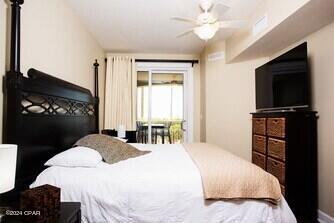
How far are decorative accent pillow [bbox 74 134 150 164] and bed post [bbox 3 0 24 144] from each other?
0.77 meters

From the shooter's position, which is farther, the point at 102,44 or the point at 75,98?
the point at 102,44

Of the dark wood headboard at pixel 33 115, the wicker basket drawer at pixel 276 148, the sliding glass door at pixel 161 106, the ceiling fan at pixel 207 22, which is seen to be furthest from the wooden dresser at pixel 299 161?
the sliding glass door at pixel 161 106

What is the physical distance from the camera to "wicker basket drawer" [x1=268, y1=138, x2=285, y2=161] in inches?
105

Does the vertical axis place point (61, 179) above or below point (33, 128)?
below

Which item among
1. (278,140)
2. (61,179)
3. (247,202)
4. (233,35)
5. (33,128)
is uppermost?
(233,35)

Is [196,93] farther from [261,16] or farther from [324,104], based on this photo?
[324,104]

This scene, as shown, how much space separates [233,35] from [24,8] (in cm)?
309

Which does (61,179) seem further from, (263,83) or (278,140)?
(263,83)

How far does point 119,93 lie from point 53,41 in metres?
2.49

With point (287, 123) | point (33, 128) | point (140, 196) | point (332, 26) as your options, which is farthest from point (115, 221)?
point (332, 26)

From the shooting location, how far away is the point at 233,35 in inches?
159

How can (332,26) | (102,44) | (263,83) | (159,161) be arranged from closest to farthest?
(159,161), (332,26), (263,83), (102,44)

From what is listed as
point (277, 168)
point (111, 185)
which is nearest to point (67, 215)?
point (111, 185)

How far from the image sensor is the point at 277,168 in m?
2.78
